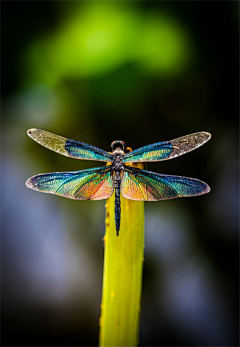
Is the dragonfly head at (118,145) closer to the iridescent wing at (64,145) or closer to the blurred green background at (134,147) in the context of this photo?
the iridescent wing at (64,145)

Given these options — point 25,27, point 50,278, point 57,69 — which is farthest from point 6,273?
point 25,27

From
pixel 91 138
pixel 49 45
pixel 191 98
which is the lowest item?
pixel 91 138

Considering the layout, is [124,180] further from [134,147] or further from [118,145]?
[134,147]

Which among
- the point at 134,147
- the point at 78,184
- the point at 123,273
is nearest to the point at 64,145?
the point at 78,184

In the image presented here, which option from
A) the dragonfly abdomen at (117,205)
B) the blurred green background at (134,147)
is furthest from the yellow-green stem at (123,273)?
the blurred green background at (134,147)

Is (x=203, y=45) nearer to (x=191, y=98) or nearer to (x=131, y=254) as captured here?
(x=191, y=98)

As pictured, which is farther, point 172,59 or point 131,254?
point 172,59

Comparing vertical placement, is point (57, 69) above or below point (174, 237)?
above
